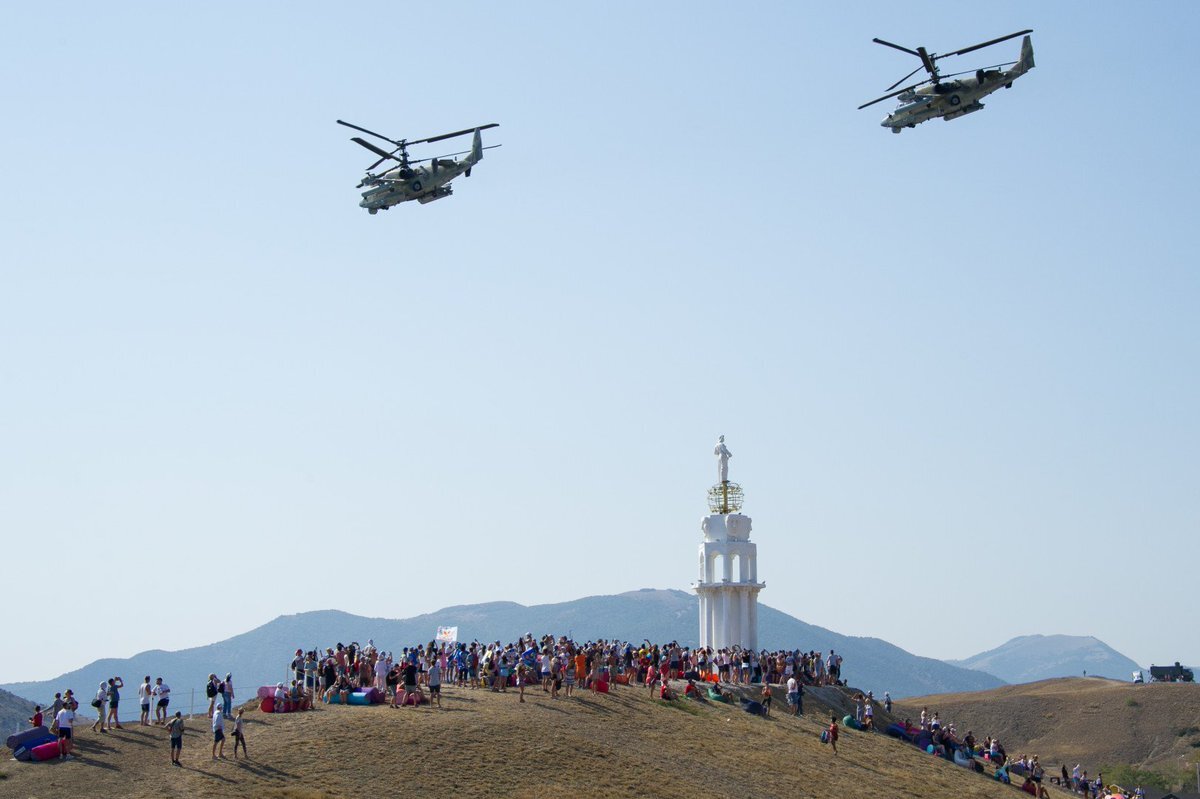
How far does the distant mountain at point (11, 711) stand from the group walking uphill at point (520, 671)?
178 feet

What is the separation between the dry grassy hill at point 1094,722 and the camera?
92.3 m

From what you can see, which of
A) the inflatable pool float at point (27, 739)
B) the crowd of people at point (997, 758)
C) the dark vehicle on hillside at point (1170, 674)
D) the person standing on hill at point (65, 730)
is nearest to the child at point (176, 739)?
the person standing on hill at point (65, 730)

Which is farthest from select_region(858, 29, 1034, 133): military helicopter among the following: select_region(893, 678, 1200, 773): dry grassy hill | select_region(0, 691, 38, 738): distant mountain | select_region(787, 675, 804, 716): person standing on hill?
select_region(0, 691, 38, 738): distant mountain

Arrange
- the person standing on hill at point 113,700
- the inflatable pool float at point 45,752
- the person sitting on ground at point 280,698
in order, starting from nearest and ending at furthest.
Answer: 1. the inflatable pool float at point 45,752
2. the person standing on hill at point 113,700
3. the person sitting on ground at point 280,698

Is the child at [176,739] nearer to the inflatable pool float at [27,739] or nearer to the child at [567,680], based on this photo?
the inflatable pool float at [27,739]

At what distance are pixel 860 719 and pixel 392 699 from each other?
20.2m

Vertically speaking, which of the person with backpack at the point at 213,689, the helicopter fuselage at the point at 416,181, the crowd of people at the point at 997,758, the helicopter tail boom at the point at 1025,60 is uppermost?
the helicopter tail boom at the point at 1025,60

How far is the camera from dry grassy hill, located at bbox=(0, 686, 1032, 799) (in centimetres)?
3691

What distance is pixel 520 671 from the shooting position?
4847cm

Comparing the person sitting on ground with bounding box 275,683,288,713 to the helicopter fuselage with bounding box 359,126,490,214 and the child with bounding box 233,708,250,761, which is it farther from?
the helicopter fuselage with bounding box 359,126,490,214

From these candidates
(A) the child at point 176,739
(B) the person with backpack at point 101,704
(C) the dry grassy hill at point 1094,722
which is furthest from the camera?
(C) the dry grassy hill at point 1094,722

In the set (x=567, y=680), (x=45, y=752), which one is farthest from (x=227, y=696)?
(x=567, y=680)

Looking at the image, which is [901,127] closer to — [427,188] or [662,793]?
[427,188]

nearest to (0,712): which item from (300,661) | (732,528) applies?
(732,528)
